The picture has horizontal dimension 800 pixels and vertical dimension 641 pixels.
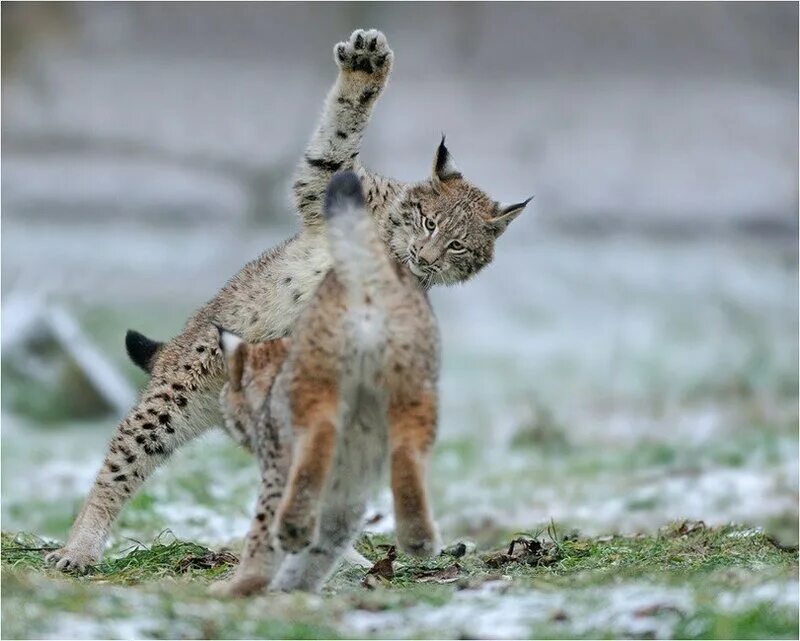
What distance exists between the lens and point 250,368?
7449 millimetres

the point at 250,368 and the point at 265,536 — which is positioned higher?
the point at 250,368

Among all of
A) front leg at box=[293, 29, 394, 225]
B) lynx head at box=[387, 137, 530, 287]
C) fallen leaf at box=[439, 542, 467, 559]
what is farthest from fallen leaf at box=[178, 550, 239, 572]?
front leg at box=[293, 29, 394, 225]

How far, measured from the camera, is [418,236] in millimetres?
9328

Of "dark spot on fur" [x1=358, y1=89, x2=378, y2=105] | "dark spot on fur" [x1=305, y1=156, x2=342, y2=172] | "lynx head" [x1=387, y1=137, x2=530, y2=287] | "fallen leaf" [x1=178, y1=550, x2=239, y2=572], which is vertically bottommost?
"fallen leaf" [x1=178, y1=550, x2=239, y2=572]

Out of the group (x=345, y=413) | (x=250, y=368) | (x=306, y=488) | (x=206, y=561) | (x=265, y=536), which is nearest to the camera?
(x=306, y=488)

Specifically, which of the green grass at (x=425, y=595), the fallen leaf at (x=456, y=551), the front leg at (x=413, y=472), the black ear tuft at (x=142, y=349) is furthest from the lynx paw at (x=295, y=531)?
the black ear tuft at (x=142, y=349)

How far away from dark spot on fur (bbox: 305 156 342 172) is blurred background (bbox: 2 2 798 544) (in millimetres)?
8693

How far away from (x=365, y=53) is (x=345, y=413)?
11.7 feet

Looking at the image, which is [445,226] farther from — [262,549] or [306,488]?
[306,488]

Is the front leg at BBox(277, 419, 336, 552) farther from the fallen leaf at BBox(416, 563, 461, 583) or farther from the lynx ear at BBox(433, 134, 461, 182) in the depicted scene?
the lynx ear at BBox(433, 134, 461, 182)

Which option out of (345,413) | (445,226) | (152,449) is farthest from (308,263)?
(345,413)

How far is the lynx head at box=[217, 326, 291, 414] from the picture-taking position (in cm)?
731

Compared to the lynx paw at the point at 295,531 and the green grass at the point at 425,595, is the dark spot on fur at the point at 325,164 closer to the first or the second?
the green grass at the point at 425,595

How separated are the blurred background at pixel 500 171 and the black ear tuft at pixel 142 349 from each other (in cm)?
830
